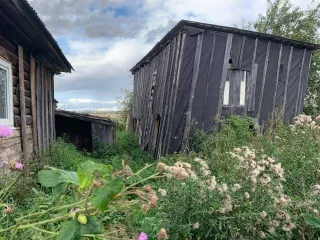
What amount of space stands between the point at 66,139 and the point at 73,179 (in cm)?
1071

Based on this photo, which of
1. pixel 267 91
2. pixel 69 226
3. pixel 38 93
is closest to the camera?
pixel 69 226

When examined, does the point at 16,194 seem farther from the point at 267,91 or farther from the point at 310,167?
the point at 267,91

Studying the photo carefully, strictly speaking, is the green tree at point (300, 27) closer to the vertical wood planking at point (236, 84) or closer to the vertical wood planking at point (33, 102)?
the vertical wood planking at point (236, 84)

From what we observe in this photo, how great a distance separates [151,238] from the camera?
2.93 metres

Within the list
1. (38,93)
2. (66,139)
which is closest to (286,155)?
(38,93)

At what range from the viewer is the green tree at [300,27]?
18.6m

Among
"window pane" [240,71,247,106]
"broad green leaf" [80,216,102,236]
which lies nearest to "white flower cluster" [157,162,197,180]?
"broad green leaf" [80,216,102,236]

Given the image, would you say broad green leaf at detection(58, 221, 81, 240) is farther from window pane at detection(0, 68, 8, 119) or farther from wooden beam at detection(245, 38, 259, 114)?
wooden beam at detection(245, 38, 259, 114)

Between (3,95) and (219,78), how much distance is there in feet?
21.1

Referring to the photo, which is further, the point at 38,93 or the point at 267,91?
the point at 267,91

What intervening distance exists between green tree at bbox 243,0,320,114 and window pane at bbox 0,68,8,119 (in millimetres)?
17716

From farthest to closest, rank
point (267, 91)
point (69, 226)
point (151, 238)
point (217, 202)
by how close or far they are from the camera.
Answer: point (267, 91), point (151, 238), point (217, 202), point (69, 226)

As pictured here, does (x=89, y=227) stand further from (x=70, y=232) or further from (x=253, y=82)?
(x=253, y=82)

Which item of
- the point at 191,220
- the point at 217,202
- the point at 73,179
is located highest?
the point at 73,179
